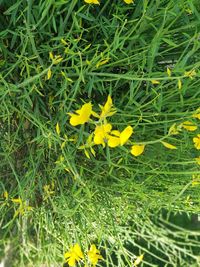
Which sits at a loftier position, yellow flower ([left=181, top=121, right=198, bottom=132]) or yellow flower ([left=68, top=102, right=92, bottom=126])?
yellow flower ([left=68, top=102, right=92, bottom=126])

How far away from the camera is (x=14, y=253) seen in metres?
1.27

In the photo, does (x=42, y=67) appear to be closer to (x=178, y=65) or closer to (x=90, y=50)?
(x=90, y=50)

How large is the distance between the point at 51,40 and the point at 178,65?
18 cm

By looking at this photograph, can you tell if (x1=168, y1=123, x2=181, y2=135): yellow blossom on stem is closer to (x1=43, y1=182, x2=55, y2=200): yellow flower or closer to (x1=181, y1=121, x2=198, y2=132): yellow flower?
(x1=181, y1=121, x2=198, y2=132): yellow flower

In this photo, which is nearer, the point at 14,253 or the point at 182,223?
the point at 14,253

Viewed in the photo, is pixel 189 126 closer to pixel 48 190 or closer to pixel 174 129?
pixel 174 129

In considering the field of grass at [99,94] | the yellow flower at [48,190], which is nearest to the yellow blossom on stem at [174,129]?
the field of grass at [99,94]

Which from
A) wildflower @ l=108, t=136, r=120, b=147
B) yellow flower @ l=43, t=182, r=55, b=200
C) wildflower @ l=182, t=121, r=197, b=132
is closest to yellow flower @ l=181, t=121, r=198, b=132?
wildflower @ l=182, t=121, r=197, b=132

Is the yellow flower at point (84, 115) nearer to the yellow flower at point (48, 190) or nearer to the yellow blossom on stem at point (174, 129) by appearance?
the yellow blossom on stem at point (174, 129)

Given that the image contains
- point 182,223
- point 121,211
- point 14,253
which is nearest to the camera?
point 121,211

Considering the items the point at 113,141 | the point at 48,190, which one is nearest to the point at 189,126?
the point at 113,141

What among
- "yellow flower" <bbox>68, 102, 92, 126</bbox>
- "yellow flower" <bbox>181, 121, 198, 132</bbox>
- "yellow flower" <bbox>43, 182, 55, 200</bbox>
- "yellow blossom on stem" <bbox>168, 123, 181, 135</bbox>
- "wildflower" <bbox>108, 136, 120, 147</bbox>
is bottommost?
"yellow flower" <bbox>43, 182, 55, 200</bbox>

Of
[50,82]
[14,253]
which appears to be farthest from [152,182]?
[14,253]

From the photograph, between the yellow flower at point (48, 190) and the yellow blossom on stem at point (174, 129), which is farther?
the yellow flower at point (48, 190)
